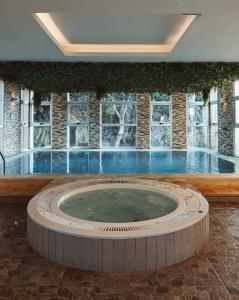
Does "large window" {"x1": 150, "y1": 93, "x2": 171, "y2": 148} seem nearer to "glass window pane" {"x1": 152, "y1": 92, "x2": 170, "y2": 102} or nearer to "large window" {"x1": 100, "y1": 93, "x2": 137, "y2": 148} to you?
"glass window pane" {"x1": 152, "y1": 92, "x2": 170, "y2": 102}

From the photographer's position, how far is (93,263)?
2.40 m

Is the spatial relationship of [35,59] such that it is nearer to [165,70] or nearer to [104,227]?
[165,70]

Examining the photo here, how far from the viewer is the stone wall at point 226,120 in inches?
384

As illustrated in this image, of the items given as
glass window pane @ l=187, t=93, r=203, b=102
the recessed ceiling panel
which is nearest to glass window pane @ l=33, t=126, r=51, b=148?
glass window pane @ l=187, t=93, r=203, b=102

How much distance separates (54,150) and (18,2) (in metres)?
9.06

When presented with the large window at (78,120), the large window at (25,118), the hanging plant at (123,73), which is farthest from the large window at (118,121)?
the hanging plant at (123,73)

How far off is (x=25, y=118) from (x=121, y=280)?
10.9m

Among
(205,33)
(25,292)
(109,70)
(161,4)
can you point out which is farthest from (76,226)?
(109,70)

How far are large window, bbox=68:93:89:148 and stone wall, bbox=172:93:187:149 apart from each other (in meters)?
4.09

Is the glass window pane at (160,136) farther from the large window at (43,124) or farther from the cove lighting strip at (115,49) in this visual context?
the cove lighting strip at (115,49)

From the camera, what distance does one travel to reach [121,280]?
2.27 m

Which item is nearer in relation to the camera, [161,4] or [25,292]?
[25,292]

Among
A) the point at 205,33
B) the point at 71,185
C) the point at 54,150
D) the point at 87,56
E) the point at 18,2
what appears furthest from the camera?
the point at 54,150

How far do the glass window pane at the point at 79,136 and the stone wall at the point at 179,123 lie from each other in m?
4.13
